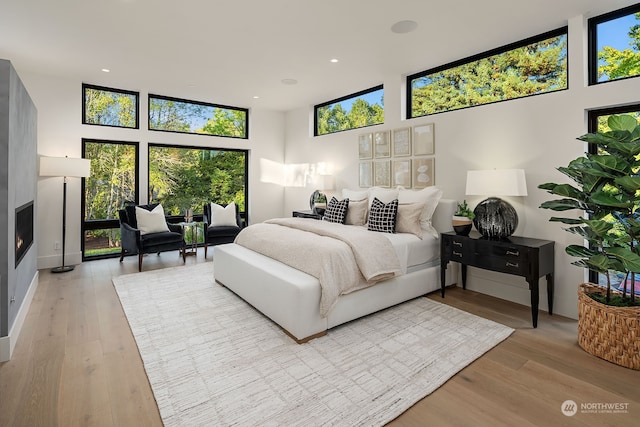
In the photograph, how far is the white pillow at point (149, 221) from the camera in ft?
15.8

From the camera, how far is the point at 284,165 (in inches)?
280

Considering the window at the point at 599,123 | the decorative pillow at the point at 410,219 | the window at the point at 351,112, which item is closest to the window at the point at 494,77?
the window at the point at 599,123

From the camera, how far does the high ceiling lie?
2.83 m

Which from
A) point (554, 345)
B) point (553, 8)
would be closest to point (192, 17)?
point (553, 8)

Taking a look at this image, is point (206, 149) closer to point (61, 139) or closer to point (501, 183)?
point (61, 139)

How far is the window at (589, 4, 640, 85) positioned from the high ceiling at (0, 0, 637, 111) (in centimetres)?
15

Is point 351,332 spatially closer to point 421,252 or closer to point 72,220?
point 421,252

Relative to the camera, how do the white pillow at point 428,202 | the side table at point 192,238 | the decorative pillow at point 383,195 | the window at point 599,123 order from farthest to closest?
1. the side table at point 192,238
2. the decorative pillow at point 383,195
3. the white pillow at point 428,202
4. the window at point 599,123

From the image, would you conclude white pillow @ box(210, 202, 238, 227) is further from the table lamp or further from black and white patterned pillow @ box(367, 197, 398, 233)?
the table lamp

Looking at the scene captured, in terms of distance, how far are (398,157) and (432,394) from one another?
3347 mm

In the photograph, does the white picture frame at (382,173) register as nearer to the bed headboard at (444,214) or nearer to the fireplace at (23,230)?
the bed headboard at (444,214)

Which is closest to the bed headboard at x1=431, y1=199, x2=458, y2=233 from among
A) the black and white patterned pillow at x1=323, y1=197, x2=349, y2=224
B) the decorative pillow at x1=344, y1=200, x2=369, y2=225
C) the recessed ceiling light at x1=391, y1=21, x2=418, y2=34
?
the decorative pillow at x1=344, y1=200, x2=369, y2=225

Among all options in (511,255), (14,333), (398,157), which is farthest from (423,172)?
(14,333)

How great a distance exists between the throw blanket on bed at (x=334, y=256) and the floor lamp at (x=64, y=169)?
9.72ft
